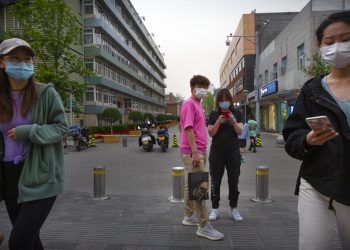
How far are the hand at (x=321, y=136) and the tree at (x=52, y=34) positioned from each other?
17592mm

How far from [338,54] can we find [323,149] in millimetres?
566

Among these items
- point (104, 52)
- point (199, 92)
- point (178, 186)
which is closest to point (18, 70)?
point (199, 92)

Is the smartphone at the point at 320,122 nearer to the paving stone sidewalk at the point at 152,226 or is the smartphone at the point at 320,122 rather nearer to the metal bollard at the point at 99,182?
the paving stone sidewalk at the point at 152,226

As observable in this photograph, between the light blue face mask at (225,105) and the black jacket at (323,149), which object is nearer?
the black jacket at (323,149)

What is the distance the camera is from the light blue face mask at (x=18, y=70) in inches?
105

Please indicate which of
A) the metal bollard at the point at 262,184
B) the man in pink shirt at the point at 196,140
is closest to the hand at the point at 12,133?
the man in pink shirt at the point at 196,140

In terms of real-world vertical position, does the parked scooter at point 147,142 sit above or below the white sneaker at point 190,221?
above

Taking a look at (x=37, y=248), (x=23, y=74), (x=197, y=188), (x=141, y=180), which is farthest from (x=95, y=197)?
(x=23, y=74)

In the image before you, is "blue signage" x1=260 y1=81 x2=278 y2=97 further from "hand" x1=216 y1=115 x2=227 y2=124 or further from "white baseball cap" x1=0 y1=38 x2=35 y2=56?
"white baseball cap" x1=0 y1=38 x2=35 y2=56

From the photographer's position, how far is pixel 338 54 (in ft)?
6.97

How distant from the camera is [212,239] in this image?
4.34m

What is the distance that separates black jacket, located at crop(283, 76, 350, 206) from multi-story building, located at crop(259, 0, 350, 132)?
19448mm

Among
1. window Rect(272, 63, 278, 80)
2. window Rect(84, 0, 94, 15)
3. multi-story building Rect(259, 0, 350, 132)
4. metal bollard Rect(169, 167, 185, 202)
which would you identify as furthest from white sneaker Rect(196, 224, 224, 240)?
window Rect(84, 0, 94, 15)

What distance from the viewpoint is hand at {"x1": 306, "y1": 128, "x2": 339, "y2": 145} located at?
73.3 inches
